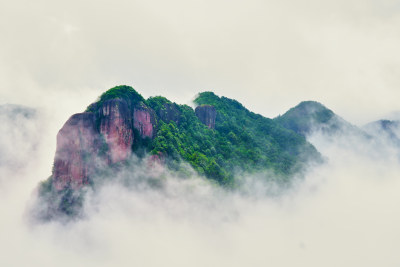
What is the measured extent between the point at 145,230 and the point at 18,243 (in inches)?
1354

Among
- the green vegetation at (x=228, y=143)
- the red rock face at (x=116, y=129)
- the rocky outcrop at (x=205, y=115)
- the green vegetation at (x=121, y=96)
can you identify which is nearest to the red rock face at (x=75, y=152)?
the red rock face at (x=116, y=129)

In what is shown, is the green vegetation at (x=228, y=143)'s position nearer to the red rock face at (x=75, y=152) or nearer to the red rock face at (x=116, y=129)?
the red rock face at (x=116, y=129)

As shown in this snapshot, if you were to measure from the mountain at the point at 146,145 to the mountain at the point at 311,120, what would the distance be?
51259 mm

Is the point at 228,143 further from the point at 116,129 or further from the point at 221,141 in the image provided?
the point at 116,129

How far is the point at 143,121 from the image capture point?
6681cm

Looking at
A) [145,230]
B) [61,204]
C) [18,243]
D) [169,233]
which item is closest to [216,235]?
[169,233]

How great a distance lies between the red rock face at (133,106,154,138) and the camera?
65.9 metres

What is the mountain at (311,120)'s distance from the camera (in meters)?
149

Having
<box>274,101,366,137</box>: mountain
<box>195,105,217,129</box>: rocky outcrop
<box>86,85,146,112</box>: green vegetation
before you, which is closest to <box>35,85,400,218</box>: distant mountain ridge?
<box>195,105,217,129</box>: rocky outcrop

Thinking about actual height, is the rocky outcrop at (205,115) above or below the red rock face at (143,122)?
above

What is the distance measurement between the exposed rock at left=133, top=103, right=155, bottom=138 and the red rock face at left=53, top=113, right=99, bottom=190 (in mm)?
10122

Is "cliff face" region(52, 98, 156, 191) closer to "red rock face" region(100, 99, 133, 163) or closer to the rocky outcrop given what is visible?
"red rock face" region(100, 99, 133, 163)

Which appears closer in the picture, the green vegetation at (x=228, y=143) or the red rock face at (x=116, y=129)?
the red rock face at (x=116, y=129)

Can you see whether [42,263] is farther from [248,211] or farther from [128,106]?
[248,211]
